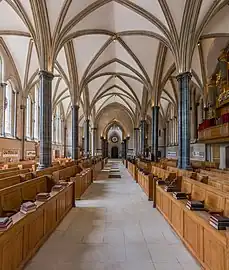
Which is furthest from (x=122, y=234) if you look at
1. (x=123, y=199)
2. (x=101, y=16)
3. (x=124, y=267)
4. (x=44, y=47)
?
(x=101, y=16)

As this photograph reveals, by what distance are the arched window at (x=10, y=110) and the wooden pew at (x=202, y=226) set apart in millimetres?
15387

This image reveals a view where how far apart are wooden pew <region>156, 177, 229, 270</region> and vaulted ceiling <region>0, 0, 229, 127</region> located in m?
8.65

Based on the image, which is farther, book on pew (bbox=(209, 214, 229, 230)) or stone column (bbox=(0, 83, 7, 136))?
stone column (bbox=(0, 83, 7, 136))

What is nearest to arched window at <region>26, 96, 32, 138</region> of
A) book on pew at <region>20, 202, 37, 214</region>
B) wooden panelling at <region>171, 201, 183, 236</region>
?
wooden panelling at <region>171, 201, 183, 236</region>

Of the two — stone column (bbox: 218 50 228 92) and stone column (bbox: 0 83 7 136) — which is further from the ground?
stone column (bbox: 218 50 228 92)

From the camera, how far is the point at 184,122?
1290 cm

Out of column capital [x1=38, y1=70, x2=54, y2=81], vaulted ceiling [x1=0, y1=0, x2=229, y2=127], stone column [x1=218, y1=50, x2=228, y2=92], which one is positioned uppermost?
vaulted ceiling [x1=0, y1=0, x2=229, y2=127]

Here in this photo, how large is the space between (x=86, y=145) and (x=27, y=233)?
23657 mm

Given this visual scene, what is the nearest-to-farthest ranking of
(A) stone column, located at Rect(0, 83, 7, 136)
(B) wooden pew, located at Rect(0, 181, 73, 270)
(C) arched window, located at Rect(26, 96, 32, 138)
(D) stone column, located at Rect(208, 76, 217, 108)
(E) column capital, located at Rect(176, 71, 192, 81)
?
1. (B) wooden pew, located at Rect(0, 181, 73, 270)
2. (E) column capital, located at Rect(176, 71, 192, 81)
3. (A) stone column, located at Rect(0, 83, 7, 136)
4. (D) stone column, located at Rect(208, 76, 217, 108)
5. (C) arched window, located at Rect(26, 96, 32, 138)

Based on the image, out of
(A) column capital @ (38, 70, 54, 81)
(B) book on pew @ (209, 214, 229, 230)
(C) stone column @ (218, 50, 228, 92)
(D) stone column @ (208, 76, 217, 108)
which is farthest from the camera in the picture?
(D) stone column @ (208, 76, 217, 108)

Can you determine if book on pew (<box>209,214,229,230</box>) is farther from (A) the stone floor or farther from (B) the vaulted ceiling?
(B) the vaulted ceiling

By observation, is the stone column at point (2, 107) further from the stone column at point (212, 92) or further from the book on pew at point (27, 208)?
the book on pew at point (27, 208)

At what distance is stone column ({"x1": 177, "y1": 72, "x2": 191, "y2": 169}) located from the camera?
41.7 feet

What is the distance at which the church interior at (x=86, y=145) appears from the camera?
4.31m
